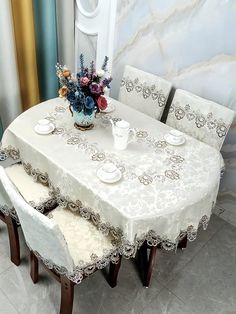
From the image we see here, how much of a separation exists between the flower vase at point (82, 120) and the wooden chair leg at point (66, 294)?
0.89 metres

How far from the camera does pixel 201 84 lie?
2.25 metres

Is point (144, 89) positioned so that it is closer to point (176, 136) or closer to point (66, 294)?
point (176, 136)

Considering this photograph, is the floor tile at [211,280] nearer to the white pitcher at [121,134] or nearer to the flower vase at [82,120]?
the white pitcher at [121,134]

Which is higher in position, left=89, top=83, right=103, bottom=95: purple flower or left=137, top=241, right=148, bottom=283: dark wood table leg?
left=89, top=83, right=103, bottom=95: purple flower

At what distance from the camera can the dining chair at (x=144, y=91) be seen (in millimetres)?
2330

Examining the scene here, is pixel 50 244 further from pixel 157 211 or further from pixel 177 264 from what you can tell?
pixel 177 264

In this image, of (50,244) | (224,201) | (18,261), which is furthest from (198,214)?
(18,261)

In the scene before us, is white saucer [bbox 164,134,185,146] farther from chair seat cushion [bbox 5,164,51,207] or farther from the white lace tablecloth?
chair seat cushion [bbox 5,164,51,207]

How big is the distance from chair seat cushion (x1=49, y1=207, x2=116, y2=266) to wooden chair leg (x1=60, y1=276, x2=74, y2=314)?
0.11 m

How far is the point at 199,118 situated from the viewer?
2.14 m

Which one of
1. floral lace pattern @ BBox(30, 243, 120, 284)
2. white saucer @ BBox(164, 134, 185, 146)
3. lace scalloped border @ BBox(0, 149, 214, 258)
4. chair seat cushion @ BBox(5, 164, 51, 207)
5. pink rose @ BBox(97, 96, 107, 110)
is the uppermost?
pink rose @ BBox(97, 96, 107, 110)

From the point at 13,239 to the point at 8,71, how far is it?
1403 millimetres

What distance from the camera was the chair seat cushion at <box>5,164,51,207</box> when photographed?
185cm

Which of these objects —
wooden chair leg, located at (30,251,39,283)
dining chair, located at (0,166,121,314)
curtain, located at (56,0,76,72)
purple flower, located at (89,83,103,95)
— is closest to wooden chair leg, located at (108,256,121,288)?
dining chair, located at (0,166,121,314)
